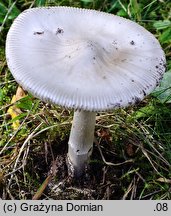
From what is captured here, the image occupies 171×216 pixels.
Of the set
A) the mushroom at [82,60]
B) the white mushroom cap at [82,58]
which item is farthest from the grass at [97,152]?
the white mushroom cap at [82,58]

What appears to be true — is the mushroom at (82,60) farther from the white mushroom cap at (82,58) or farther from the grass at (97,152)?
the grass at (97,152)

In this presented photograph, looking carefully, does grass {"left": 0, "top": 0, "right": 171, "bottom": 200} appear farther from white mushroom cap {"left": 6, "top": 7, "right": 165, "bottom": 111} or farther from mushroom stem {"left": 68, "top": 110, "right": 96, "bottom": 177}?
white mushroom cap {"left": 6, "top": 7, "right": 165, "bottom": 111}

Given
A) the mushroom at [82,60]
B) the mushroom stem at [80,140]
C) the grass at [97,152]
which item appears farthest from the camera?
the grass at [97,152]

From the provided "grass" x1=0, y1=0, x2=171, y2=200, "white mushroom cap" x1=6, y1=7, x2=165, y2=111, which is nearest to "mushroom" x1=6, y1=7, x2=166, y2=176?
"white mushroom cap" x1=6, y1=7, x2=165, y2=111

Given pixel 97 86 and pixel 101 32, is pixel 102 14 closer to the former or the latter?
pixel 101 32

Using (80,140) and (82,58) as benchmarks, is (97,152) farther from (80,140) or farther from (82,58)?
(82,58)

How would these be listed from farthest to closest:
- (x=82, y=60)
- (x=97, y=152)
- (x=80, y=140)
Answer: (x=97, y=152) < (x=80, y=140) < (x=82, y=60)

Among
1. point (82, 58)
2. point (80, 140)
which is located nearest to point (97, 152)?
point (80, 140)

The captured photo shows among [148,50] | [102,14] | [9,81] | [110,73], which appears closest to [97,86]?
[110,73]
